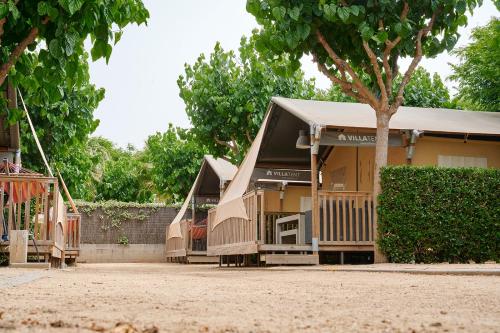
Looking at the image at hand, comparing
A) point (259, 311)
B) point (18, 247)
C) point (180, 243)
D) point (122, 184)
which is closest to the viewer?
point (259, 311)

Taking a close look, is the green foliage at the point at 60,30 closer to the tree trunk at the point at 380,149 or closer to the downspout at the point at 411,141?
the tree trunk at the point at 380,149

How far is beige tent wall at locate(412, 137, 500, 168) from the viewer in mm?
14375

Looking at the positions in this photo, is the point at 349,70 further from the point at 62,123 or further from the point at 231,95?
the point at 231,95

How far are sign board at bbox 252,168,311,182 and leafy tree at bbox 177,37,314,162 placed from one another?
391 cm

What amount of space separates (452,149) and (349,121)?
286cm

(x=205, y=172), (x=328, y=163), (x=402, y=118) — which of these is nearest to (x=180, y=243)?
(x=205, y=172)

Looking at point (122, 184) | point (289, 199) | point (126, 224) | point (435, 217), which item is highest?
point (122, 184)

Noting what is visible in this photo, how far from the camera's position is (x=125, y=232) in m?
28.3

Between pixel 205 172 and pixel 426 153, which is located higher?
pixel 205 172

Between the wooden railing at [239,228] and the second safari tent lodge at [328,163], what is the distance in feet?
0.07

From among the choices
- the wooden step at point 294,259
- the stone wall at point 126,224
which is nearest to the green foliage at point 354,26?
the wooden step at point 294,259

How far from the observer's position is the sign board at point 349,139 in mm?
12677

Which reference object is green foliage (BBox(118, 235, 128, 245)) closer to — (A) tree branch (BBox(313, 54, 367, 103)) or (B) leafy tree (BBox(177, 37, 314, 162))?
(B) leafy tree (BBox(177, 37, 314, 162))

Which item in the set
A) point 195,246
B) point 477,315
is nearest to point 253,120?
point 195,246
